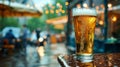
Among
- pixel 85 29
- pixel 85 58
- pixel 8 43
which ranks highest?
pixel 85 29

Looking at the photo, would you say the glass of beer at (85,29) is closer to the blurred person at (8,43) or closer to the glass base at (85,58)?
the glass base at (85,58)

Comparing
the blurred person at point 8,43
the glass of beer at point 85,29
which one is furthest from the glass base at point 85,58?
the blurred person at point 8,43

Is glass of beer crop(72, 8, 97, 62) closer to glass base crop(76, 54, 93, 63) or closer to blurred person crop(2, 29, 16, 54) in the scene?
glass base crop(76, 54, 93, 63)

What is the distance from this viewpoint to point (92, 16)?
8.27 feet

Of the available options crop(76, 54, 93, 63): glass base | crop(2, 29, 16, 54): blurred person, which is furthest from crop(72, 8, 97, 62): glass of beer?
crop(2, 29, 16, 54): blurred person

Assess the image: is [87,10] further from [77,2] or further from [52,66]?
[77,2]

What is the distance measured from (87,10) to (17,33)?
1964 centimetres

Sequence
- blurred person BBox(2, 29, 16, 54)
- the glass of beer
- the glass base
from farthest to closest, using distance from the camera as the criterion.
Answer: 1. blurred person BBox(2, 29, 16, 54)
2. the glass of beer
3. the glass base

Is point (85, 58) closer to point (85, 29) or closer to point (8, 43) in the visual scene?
point (85, 29)

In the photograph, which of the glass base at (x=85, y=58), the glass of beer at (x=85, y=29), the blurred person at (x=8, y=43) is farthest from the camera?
the blurred person at (x=8, y=43)

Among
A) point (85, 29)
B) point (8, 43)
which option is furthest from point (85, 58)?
point (8, 43)

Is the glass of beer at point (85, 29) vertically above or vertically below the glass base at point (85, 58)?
above

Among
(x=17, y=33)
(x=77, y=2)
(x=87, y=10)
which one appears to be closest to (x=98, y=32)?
(x=77, y=2)

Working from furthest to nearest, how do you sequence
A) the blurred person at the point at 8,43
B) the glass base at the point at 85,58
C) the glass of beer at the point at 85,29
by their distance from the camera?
the blurred person at the point at 8,43 → the glass of beer at the point at 85,29 → the glass base at the point at 85,58
